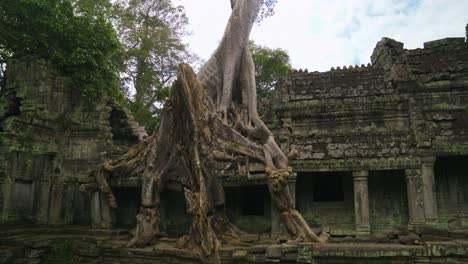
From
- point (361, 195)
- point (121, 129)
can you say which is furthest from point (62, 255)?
point (361, 195)

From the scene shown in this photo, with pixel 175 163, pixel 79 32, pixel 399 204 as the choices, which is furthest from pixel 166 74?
pixel 399 204

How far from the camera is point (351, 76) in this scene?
561 inches

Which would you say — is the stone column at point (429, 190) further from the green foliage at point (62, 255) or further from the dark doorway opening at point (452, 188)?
the green foliage at point (62, 255)

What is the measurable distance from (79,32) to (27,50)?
1960 mm

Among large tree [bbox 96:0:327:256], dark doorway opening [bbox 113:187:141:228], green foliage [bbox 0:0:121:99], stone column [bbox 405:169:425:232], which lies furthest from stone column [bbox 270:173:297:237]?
green foliage [bbox 0:0:121:99]

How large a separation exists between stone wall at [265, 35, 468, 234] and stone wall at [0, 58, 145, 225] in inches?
242

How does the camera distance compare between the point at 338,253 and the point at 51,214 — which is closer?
the point at 338,253

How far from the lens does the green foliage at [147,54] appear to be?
22.9 meters

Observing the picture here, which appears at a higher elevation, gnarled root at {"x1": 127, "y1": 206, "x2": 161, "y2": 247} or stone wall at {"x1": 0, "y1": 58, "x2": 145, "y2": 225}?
stone wall at {"x1": 0, "y1": 58, "x2": 145, "y2": 225}

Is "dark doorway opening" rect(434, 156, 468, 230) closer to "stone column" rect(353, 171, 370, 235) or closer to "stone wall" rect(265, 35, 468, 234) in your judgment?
"stone wall" rect(265, 35, 468, 234)

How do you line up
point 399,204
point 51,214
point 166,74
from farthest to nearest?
1. point 166,74
2. point 51,214
3. point 399,204

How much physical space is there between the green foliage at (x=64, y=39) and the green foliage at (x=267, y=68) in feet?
52.0

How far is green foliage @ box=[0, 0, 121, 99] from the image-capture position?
12906 millimetres

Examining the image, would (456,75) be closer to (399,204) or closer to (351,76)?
(351,76)
